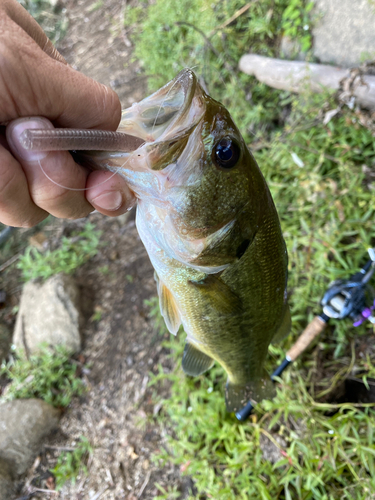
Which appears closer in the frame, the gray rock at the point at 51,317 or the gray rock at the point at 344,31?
the gray rock at the point at 344,31

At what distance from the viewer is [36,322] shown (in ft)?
14.4

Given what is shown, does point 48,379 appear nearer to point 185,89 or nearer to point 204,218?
point 204,218

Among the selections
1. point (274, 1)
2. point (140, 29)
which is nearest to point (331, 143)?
point (274, 1)

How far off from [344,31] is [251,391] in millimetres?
3602

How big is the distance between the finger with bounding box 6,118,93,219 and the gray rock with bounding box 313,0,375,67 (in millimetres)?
3206

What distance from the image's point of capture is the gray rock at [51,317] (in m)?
4.25

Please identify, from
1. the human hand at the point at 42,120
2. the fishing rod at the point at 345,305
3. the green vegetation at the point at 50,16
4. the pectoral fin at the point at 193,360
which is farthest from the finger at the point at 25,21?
the green vegetation at the point at 50,16

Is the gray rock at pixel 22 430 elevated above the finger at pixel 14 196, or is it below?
below

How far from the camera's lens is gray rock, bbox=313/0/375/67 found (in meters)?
3.17

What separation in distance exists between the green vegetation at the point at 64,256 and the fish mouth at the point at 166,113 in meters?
3.92

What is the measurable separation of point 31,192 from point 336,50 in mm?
3658

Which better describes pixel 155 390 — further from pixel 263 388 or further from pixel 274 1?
pixel 274 1

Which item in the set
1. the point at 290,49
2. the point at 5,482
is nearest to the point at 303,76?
the point at 290,49

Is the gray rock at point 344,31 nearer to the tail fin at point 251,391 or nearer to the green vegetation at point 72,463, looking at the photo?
the tail fin at point 251,391
